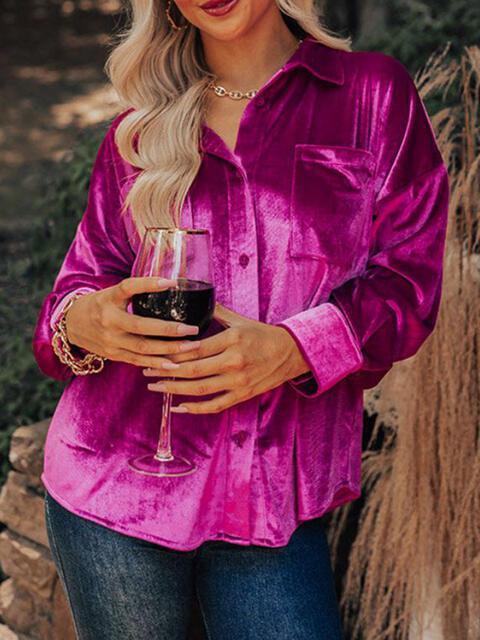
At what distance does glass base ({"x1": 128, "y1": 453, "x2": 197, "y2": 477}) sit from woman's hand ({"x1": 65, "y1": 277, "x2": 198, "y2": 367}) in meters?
0.19

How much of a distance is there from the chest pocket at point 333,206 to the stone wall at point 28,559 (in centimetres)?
134

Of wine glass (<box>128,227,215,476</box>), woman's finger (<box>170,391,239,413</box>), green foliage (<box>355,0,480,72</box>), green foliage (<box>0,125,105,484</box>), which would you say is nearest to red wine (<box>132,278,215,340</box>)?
wine glass (<box>128,227,215,476</box>)

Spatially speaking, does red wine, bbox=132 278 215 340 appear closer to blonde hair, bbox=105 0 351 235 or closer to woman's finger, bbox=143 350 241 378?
woman's finger, bbox=143 350 241 378

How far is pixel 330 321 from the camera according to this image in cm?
169

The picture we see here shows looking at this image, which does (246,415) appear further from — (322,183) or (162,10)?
(162,10)

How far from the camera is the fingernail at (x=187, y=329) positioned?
154 cm

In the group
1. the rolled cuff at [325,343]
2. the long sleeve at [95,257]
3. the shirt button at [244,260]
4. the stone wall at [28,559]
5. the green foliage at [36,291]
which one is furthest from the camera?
the green foliage at [36,291]

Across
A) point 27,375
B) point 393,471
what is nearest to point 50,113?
point 27,375

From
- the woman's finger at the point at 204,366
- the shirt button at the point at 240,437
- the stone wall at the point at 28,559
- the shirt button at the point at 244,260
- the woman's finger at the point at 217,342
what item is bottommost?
the stone wall at the point at 28,559

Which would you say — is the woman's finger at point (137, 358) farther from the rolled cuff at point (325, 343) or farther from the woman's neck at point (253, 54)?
the woman's neck at point (253, 54)

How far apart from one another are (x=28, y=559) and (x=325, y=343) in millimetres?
1453

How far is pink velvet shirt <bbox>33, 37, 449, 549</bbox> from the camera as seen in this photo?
1737 mm

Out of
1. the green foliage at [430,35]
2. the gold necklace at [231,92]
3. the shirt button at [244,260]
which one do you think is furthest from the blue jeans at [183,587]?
the green foliage at [430,35]

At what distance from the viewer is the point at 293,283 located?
179cm
